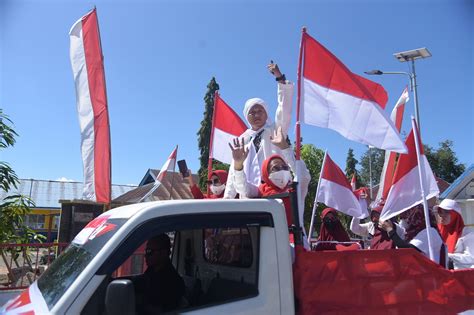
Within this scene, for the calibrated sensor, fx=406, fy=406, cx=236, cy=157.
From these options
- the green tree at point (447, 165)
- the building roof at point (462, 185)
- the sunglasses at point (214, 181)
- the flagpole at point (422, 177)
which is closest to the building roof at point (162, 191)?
the sunglasses at point (214, 181)

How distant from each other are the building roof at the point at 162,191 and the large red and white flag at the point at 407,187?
15.8 ft

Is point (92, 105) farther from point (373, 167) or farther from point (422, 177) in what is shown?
point (373, 167)

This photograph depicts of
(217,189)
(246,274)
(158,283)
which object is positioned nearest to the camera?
(246,274)

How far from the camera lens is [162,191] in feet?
54.1

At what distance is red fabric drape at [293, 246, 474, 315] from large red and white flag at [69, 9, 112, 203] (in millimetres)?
3668

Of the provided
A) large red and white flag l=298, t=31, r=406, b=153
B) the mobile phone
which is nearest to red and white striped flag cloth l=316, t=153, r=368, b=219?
large red and white flag l=298, t=31, r=406, b=153

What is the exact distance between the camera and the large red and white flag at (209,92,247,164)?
23.1ft

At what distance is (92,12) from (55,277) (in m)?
4.70

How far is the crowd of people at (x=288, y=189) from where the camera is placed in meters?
Answer: 3.60

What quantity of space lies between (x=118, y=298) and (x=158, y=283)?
0.82 m

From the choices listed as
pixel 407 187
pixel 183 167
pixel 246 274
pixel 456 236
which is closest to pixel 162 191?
pixel 183 167

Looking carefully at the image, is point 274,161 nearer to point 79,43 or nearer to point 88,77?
point 88,77

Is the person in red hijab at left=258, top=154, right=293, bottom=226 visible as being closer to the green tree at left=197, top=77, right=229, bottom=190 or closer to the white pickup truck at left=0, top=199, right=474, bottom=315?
the white pickup truck at left=0, top=199, right=474, bottom=315

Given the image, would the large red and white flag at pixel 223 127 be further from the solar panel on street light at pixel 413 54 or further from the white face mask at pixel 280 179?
the solar panel on street light at pixel 413 54
